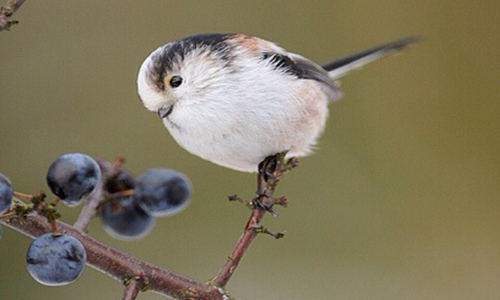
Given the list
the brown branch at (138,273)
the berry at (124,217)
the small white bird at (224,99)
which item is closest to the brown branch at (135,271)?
the brown branch at (138,273)

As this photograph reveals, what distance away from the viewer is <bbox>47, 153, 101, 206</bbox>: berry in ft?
3.33

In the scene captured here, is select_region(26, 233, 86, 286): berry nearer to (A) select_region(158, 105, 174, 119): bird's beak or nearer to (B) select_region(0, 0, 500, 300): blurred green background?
(A) select_region(158, 105, 174, 119): bird's beak

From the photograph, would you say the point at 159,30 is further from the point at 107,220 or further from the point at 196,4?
the point at 107,220

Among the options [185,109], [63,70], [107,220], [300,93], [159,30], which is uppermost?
[159,30]

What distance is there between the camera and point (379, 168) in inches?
90.0

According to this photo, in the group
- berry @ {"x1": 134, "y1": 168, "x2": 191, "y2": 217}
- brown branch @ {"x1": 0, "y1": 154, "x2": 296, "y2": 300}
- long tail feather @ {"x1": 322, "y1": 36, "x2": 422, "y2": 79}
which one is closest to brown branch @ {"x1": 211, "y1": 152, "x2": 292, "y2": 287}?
brown branch @ {"x1": 0, "y1": 154, "x2": 296, "y2": 300}

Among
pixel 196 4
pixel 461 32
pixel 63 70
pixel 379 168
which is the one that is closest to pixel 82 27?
pixel 63 70

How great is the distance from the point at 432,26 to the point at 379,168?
46cm

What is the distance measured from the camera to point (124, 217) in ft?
3.91

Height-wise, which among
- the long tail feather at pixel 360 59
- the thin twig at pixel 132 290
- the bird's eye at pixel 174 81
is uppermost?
the long tail feather at pixel 360 59

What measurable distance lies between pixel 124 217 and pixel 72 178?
19cm

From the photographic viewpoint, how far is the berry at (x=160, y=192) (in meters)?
1.19

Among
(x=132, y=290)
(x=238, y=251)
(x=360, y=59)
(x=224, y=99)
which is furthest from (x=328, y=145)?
(x=132, y=290)

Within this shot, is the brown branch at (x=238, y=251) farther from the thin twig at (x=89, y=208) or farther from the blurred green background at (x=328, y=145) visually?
the blurred green background at (x=328, y=145)
